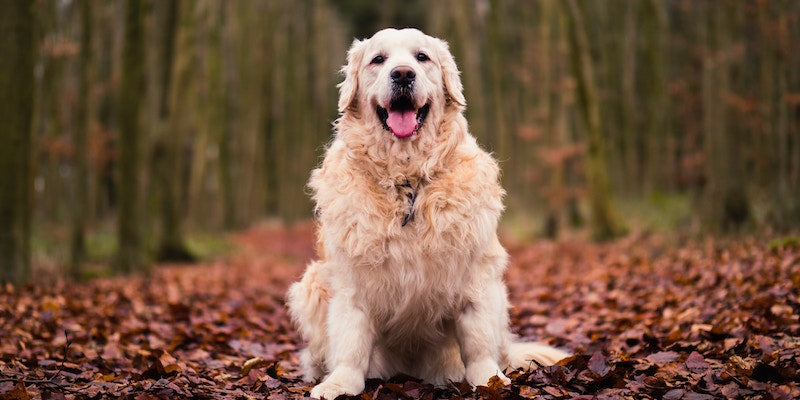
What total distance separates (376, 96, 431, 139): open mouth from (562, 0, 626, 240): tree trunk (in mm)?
8140

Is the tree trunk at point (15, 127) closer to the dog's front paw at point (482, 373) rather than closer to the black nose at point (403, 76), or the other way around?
the black nose at point (403, 76)

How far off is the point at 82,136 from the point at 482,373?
9139 millimetres

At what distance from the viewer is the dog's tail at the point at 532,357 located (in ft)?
12.7

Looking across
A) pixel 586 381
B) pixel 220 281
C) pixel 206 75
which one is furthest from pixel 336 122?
pixel 206 75

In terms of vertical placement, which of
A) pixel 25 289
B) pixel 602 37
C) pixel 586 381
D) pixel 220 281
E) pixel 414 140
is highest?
pixel 602 37

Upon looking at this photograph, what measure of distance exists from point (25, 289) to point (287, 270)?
5496 mm

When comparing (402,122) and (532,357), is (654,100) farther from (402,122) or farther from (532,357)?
(402,122)

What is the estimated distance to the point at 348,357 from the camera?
3.48 metres

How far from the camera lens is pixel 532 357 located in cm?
390

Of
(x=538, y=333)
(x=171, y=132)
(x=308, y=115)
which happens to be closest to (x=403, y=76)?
(x=538, y=333)

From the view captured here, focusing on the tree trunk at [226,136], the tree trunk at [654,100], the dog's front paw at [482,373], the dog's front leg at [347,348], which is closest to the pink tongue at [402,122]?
the dog's front leg at [347,348]

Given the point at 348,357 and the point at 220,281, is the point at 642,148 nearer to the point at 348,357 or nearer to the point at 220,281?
the point at 220,281

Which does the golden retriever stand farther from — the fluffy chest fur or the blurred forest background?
the blurred forest background

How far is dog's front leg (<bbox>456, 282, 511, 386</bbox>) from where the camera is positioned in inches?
138
